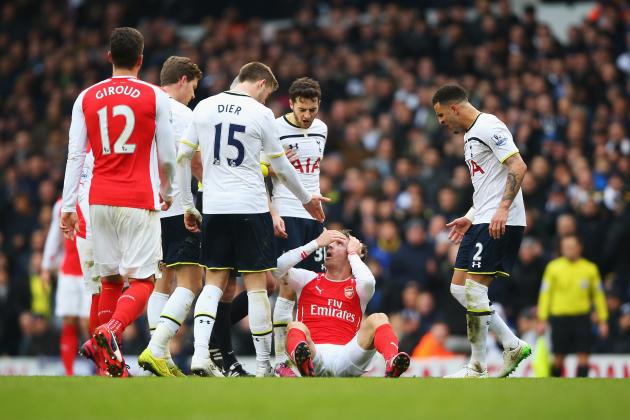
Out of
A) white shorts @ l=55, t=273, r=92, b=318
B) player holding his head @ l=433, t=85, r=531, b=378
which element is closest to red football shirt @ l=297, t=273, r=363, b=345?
player holding his head @ l=433, t=85, r=531, b=378

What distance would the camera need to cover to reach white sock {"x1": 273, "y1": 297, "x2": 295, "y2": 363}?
437 inches

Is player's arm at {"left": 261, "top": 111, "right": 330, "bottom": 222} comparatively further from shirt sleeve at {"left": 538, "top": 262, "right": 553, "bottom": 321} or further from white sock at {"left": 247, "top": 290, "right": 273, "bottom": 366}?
shirt sleeve at {"left": 538, "top": 262, "right": 553, "bottom": 321}

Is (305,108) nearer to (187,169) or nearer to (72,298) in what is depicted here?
(187,169)

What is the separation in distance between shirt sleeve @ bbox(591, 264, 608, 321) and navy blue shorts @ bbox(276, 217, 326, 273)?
5.63 meters

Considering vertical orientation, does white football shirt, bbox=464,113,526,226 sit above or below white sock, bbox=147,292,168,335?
above

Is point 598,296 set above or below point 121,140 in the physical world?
below

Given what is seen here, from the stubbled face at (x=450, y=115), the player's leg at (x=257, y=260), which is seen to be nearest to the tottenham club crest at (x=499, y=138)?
the stubbled face at (x=450, y=115)

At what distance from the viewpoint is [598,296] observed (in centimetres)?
1578

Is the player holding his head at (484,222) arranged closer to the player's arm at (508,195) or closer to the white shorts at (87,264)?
the player's arm at (508,195)

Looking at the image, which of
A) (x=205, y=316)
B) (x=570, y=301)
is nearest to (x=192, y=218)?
(x=205, y=316)

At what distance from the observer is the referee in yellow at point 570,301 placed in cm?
1579

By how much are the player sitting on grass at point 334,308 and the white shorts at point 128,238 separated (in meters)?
1.42

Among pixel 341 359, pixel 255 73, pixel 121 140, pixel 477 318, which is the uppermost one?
pixel 255 73

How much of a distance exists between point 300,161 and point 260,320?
208 centimetres
